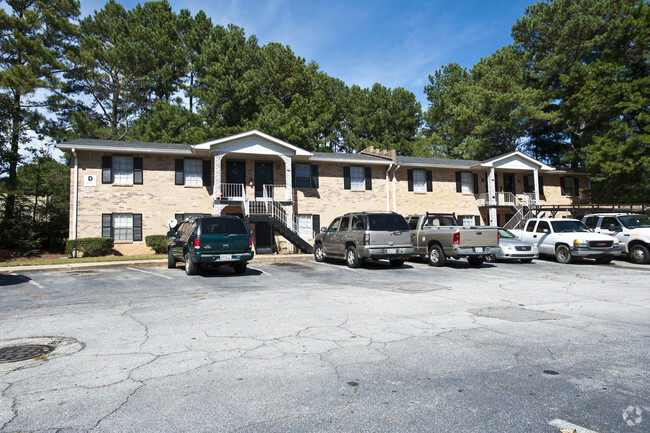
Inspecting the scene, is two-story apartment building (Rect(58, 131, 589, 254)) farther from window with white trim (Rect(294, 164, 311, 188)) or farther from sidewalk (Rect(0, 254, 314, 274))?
sidewalk (Rect(0, 254, 314, 274))

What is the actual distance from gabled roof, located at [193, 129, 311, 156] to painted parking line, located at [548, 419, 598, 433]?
19.8 m

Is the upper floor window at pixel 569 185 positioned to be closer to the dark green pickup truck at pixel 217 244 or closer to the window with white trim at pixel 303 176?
the window with white trim at pixel 303 176

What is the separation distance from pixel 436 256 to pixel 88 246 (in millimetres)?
15770

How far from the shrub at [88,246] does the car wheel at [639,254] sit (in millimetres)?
23017

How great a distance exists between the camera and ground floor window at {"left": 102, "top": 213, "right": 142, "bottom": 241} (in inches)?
802

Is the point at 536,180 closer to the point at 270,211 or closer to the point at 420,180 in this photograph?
the point at 420,180

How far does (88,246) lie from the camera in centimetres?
1894

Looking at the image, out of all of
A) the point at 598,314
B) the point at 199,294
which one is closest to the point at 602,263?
the point at 598,314

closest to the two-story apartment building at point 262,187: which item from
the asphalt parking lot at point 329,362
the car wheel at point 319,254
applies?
the car wheel at point 319,254

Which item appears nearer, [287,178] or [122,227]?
[122,227]

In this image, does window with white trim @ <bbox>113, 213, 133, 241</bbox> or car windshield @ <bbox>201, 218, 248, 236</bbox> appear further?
window with white trim @ <bbox>113, 213, 133, 241</bbox>

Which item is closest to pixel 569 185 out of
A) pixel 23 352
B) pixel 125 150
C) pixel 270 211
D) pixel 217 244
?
pixel 270 211

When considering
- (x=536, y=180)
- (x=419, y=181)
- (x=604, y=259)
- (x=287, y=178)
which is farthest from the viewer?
(x=536, y=180)

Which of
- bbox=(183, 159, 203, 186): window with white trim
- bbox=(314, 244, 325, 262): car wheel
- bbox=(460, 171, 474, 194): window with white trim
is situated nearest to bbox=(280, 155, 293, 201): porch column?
bbox=(183, 159, 203, 186): window with white trim
